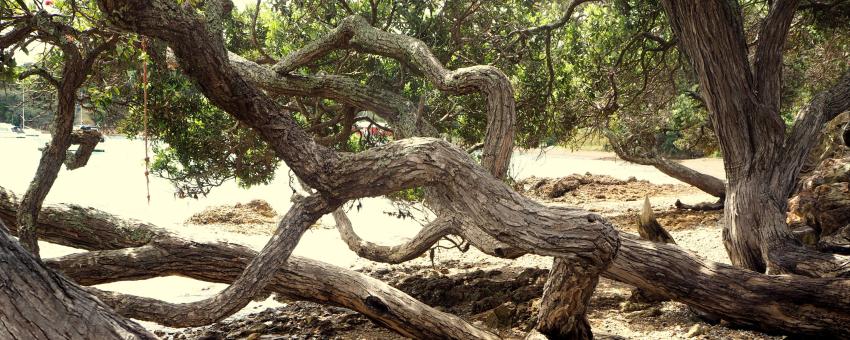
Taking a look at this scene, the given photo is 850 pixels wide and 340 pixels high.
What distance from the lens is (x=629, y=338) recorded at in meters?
5.77

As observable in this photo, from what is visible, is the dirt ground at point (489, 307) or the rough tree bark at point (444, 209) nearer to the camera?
the rough tree bark at point (444, 209)

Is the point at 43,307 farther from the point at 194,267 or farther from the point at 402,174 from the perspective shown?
the point at 194,267

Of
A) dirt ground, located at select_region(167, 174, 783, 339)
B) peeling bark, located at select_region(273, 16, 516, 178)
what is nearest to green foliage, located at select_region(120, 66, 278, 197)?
peeling bark, located at select_region(273, 16, 516, 178)

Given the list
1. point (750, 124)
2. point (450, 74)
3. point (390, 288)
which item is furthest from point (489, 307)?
point (750, 124)

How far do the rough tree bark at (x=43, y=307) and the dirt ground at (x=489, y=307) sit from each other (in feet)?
13.3

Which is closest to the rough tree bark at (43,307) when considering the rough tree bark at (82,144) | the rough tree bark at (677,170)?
the rough tree bark at (82,144)

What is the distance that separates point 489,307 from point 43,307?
17.1 ft

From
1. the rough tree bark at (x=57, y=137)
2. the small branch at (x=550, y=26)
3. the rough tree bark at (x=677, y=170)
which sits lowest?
the rough tree bark at (x=677, y=170)

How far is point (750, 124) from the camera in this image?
6383 millimetres

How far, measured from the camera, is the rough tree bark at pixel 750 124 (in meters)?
6.05

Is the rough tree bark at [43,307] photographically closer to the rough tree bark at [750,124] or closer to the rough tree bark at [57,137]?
the rough tree bark at [57,137]

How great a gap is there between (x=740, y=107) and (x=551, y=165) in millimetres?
19110

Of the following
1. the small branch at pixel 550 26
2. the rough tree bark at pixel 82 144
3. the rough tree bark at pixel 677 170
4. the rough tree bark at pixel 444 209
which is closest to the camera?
the rough tree bark at pixel 444 209

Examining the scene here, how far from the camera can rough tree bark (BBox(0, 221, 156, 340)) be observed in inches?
91.7
